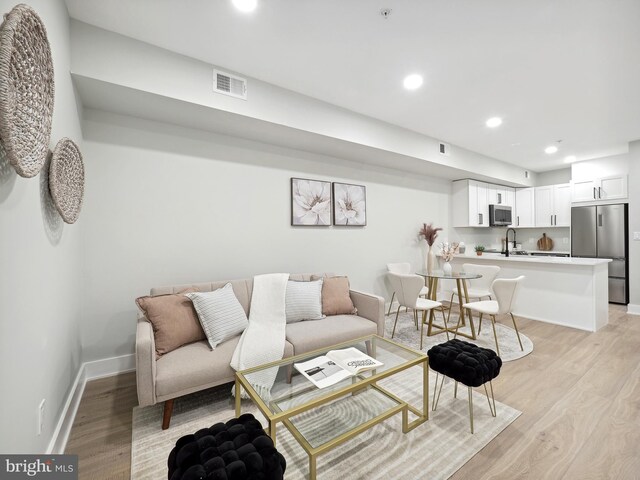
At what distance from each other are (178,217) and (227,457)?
2269 millimetres

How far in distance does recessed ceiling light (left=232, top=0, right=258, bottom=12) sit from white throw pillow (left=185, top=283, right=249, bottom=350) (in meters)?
2.07

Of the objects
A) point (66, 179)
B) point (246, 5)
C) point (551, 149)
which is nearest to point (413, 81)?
point (246, 5)

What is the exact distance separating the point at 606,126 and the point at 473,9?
3.49 meters

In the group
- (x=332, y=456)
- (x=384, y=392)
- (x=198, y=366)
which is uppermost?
(x=198, y=366)

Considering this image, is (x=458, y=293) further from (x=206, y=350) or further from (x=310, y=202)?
(x=206, y=350)

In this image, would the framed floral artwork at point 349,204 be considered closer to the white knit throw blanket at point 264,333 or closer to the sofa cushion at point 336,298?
the sofa cushion at point 336,298

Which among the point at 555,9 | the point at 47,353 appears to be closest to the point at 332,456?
the point at 47,353

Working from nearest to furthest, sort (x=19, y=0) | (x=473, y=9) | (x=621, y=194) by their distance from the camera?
(x=19, y=0)
(x=473, y=9)
(x=621, y=194)

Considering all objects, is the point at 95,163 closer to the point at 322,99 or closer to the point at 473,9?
the point at 322,99

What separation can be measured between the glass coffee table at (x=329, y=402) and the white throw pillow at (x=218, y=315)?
1.85 ft

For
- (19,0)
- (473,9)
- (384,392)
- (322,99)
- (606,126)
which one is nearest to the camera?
(19,0)

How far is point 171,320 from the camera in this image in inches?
84.8

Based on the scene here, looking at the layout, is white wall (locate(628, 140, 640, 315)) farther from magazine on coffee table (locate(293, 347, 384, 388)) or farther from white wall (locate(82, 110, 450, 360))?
magazine on coffee table (locate(293, 347, 384, 388))

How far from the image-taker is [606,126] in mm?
3840
